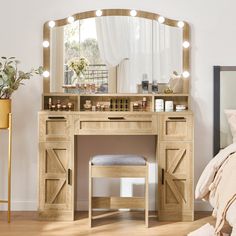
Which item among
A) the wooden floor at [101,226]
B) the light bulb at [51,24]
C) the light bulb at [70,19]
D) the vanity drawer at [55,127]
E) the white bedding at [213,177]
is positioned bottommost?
the wooden floor at [101,226]

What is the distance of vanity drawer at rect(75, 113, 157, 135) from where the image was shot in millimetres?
4410

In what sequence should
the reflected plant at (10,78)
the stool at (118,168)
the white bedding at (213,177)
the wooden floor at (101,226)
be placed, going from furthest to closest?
1. the reflected plant at (10,78)
2. the stool at (118,168)
3. the wooden floor at (101,226)
4. the white bedding at (213,177)

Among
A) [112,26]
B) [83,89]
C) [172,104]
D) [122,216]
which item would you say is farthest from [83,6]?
[122,216]

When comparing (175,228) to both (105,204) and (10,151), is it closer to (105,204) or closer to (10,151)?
(105,204)

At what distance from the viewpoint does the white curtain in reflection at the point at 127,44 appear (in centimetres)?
477

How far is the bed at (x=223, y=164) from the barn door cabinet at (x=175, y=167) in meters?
0.28

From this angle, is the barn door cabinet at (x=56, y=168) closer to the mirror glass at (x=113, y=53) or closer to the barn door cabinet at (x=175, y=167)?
the mirror glass at (x=113, y=53)

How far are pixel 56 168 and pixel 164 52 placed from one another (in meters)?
1.42

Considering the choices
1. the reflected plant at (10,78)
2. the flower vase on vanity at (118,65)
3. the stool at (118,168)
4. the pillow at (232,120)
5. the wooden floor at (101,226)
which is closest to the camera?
the wooden floor at (101,226)

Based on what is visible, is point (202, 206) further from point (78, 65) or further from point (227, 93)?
point (78, 65)

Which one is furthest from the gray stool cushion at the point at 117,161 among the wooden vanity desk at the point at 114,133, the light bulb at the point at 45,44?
the light bulb at the point at 45,44

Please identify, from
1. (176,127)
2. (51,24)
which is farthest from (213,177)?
(51,24)

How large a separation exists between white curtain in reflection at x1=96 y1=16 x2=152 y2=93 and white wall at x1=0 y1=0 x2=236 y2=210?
0.47ft

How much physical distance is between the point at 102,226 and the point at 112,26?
5.81ft
